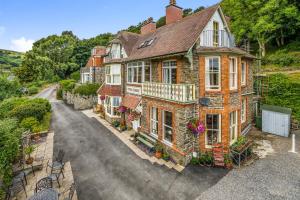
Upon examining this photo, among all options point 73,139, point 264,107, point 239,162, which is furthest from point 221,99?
point 73,139

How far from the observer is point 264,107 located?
58.1ft

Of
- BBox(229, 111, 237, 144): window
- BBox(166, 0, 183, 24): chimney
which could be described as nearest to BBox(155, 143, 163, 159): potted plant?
BBox(229, 111, 237, 144): window

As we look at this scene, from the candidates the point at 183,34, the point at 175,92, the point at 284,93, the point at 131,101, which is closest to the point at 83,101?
the point at 131,101

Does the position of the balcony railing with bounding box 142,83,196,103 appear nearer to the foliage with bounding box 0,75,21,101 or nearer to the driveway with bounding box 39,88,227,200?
the driveway with bounding box 39,88,227,200

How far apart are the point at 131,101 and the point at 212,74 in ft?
28.0

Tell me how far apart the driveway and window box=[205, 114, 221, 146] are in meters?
2.06

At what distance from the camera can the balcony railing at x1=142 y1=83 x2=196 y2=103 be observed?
11.7 meters

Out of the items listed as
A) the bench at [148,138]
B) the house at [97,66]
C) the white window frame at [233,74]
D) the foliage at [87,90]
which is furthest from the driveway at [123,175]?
the house at [97,66]

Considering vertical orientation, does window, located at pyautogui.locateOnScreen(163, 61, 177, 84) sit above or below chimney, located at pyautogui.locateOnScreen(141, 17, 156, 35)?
below

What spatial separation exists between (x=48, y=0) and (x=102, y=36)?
66.6 m

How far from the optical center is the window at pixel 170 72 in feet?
45.0

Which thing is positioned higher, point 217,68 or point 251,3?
point 251,3

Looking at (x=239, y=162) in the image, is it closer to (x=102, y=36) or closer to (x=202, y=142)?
(x=202, y=142)

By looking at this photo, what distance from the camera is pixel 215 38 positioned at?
13742 mm
